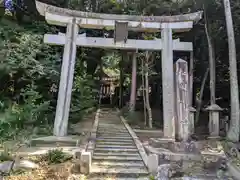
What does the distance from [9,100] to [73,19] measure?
480 cm

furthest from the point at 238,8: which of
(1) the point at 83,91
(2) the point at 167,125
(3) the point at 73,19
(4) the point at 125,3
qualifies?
(1) the point at 83,91

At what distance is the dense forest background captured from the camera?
10.3 metres

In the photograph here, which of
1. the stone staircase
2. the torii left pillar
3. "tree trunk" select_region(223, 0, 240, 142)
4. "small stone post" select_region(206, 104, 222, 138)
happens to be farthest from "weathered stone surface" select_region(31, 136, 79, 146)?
"tree trunk" select_region(223, 0, 240, 142)

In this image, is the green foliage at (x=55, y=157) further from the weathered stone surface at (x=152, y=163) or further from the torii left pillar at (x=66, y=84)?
the torii left pillar at (x=66, y=84)

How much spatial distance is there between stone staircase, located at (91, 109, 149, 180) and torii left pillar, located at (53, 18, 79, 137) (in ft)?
4.68

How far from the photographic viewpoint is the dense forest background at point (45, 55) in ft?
33.7

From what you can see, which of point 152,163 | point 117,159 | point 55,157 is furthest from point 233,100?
point 55,157

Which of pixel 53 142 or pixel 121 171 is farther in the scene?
pixel 53 142

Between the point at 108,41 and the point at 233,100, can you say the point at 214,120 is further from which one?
the point at 108,41

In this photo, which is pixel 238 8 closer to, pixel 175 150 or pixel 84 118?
pixel 175 150

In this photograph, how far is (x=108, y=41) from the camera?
953cm

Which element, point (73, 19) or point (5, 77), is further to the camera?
point (5, 77)

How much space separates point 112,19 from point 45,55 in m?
3.99

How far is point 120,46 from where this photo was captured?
9.55 meters
